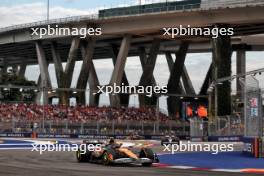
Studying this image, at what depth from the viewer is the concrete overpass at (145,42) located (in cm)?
6688

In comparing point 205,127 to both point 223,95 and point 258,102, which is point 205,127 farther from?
point 258,102

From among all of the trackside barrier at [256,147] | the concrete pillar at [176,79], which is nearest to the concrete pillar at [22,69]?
the concrete pillar at [176,79]

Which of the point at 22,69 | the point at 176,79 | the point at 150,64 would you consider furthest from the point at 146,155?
the point at 22,69

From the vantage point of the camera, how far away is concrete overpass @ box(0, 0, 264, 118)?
66.9 metres

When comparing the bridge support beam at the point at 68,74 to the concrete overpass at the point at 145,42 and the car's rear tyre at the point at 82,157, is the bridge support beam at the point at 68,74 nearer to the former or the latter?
the concrete overpass at the point at 145,42

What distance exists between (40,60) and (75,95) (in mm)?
9323

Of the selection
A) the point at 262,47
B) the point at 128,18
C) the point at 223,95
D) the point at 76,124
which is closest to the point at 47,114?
the point at 76,124

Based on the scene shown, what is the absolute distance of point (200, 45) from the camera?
99.3 m

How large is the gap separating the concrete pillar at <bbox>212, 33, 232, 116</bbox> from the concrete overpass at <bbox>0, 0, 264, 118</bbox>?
73mm

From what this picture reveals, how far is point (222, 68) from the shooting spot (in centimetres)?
7144

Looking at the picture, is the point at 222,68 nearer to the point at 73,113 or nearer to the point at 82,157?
the point at 73,113

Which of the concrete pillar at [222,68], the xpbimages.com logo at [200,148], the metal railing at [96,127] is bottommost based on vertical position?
the xpbimages.com logo at [200,148]

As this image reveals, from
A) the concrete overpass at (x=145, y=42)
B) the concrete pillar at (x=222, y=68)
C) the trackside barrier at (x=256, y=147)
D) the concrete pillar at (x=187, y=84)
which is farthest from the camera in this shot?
the concrete pillar at (x=187, y=84)

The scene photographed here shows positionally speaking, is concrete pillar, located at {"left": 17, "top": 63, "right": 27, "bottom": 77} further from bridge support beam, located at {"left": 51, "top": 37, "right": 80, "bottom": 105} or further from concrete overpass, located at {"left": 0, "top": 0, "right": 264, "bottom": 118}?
bridge support beam, located at {"left": 51, "top": 37, "right": 80, "bottom": 105}
